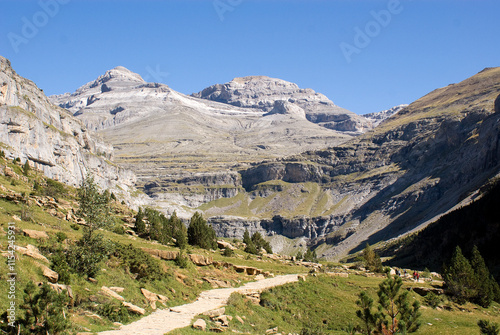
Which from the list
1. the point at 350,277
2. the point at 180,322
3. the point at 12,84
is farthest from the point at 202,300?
the point at 12,84

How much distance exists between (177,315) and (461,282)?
33.0 meters

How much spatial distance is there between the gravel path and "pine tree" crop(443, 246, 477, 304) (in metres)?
20.9

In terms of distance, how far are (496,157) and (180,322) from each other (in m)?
207

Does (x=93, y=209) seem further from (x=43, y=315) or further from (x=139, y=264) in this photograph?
(x=43, y=315)

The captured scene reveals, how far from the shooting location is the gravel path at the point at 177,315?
22.0 metres

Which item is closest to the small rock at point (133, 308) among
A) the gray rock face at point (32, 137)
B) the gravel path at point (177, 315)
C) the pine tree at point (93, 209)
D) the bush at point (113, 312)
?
the gravel path at point (177, 315)

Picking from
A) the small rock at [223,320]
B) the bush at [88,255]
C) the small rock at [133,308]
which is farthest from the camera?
the bush at [88,255]

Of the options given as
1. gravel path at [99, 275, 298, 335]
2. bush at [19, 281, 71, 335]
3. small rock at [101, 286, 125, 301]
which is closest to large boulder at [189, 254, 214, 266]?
gravel path at [99, 275, 298, 335]

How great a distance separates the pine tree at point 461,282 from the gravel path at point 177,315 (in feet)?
68.4

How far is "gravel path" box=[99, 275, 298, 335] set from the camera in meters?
22.0

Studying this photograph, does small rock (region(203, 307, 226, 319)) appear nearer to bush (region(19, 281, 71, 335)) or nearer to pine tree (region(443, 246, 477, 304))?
bush (region(19, 281, 71, 335))

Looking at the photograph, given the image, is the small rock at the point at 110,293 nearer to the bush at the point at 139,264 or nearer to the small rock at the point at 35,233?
the bush at the point at 139,264

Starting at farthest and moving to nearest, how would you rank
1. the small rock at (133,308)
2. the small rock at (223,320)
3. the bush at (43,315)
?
the small rock at (223,320)
the small rock at (133,308)
the bush at (43,315)

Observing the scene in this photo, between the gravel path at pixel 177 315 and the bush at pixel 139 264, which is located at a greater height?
the bush at pixel 139 264
